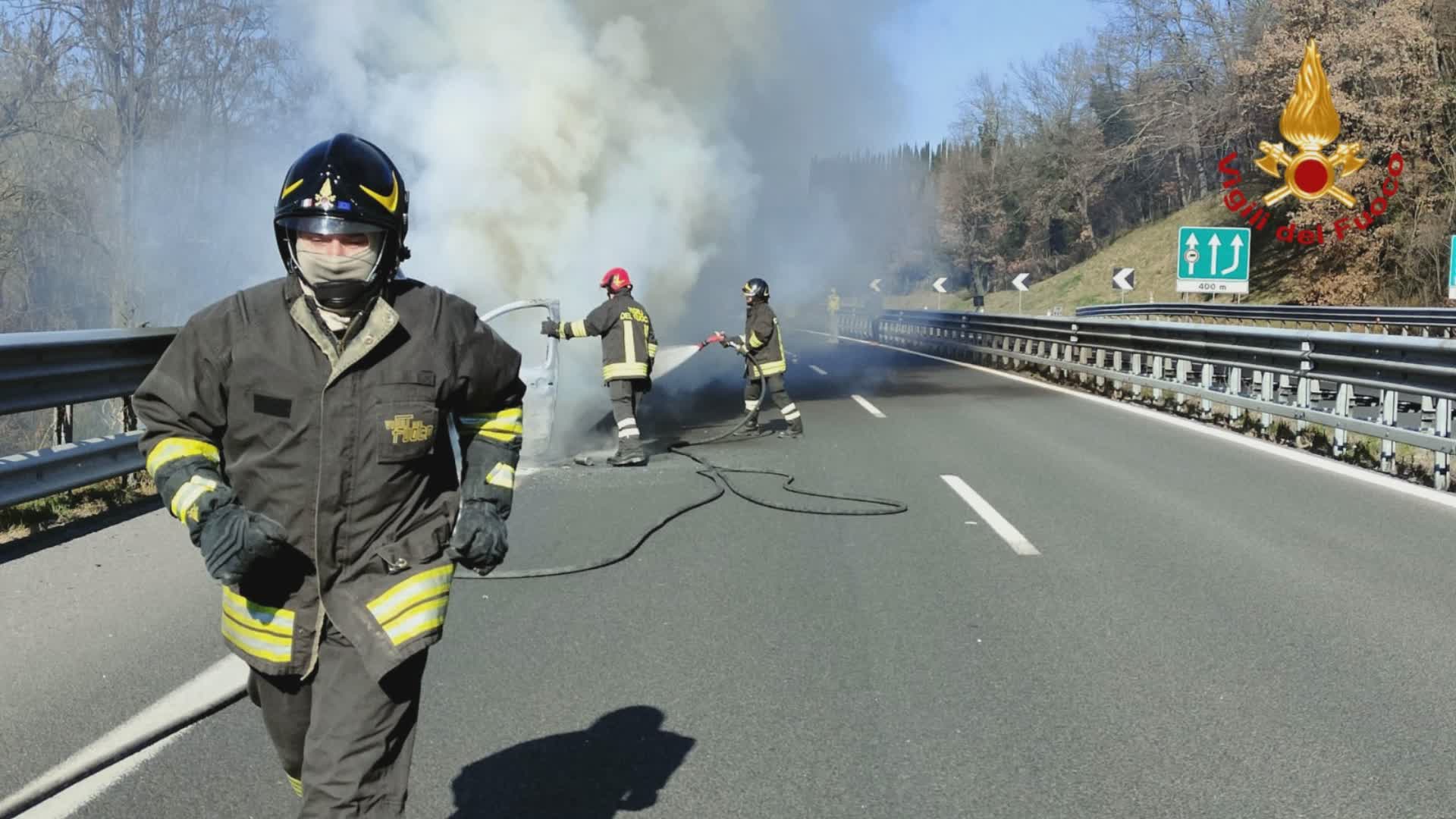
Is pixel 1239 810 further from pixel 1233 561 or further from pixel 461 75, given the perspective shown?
pixel 461 75

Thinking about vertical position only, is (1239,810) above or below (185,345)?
below

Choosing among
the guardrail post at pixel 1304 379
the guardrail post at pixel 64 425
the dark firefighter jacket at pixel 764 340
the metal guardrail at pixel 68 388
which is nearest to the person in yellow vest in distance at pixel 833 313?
the dark firefighter jacket at pixel 764 340

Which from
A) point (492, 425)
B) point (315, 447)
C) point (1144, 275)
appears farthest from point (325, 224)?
point (1144, 275)

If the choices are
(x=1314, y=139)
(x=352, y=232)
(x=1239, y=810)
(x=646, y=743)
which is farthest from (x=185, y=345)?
(x=1314, y=139)

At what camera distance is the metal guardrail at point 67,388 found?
19.0 feet

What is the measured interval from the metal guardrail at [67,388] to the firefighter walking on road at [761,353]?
6369 mm

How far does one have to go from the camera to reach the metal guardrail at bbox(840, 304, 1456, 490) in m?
9.52

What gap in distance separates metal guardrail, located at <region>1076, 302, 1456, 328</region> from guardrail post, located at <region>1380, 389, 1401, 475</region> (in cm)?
2034

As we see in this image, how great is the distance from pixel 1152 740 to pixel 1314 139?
3766cm

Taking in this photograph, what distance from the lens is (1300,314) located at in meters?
35.2

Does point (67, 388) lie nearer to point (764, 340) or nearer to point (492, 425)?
point (492, 425)

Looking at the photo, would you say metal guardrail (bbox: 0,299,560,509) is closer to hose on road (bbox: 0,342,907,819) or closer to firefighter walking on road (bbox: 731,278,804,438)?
hose on road (bbox: 0,342,907,819)

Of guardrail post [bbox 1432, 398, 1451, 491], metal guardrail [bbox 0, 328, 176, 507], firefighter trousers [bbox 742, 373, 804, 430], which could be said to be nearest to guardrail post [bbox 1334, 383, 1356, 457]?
guardrail post [bbox 1432, 398, 1451, 491]

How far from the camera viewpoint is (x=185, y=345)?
253 centimetres
